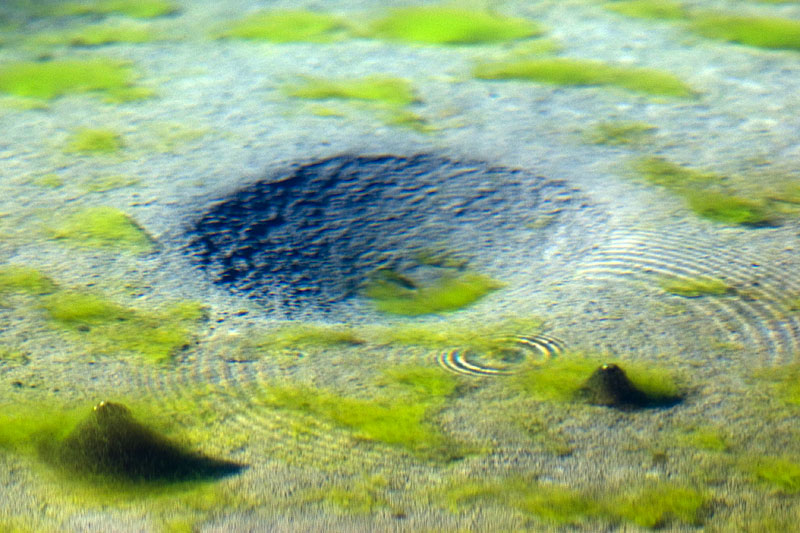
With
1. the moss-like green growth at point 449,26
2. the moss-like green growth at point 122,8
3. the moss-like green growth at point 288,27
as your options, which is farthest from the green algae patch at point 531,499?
the moss-like green growth at point 122,8

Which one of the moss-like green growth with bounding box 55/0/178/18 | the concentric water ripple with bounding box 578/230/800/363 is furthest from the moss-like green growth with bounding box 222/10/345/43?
the concentric water ripple with bounding box 578/230/800/363

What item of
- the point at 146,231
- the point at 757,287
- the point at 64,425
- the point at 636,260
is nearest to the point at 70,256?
the point at 146,231

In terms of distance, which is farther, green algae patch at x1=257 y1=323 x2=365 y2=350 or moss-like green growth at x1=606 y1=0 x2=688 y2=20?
moss-like green growth at x1=606 y1=0 x2=688 y2=20

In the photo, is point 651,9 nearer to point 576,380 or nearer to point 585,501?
point 576,380

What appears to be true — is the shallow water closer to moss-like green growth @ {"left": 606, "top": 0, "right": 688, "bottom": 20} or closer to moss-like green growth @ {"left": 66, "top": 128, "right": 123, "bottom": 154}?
moss-like green growth @ {"left": 66, "top": 128, "right": 123, "bottom": 154}

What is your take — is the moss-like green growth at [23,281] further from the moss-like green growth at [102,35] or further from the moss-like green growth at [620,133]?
the moss-like green growth at [102,35]

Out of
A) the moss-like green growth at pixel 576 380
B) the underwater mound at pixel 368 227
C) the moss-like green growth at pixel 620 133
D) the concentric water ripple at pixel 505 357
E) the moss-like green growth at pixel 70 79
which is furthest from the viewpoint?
the moss-like green growth at pixel 70 79

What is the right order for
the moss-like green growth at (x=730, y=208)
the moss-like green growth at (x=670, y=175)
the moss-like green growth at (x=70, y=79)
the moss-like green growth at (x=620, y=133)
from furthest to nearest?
the moss-like green growth at (x=70, y=79)
the moss-like green growth at (x=620, y=133)
the moss-like green growth at (x=670, y=175)
the moss-like green growth at (x=730, y=208)
